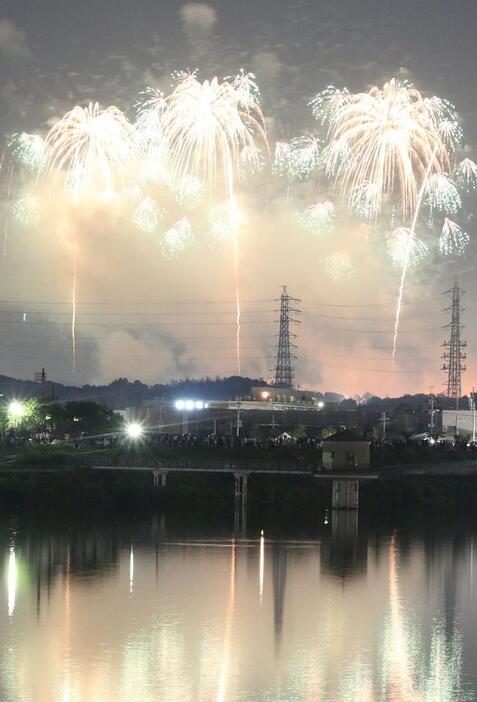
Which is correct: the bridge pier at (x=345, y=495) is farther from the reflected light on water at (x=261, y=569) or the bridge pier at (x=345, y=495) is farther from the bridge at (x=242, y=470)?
the reflected light on water at (x=261, y=569)

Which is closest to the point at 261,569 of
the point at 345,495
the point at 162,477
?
the point at 345,495

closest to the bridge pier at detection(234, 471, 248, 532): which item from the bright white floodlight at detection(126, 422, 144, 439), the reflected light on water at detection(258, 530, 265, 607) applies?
the reflected light on water at detection(258, 530, 265, 607)

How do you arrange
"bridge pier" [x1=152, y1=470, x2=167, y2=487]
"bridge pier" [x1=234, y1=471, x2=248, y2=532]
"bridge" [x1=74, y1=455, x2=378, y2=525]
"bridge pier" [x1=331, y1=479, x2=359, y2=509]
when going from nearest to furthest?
1. "bridge pier" [x1=234, y1=471, x2=248, y2=532]
2. "bridge" [x1=74, y1=455, x2=378, y2=525]
3. "bridge pier" [x1=331, y1=479, x2=359, y2=509]
4. "bridge pier" [x1=152, y1=470, x2=167, y2=487]

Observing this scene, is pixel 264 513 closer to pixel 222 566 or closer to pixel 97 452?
pixel 97 452

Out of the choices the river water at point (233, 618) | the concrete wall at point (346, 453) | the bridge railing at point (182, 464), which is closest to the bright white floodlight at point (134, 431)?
the bridge railing at point (182, 464)

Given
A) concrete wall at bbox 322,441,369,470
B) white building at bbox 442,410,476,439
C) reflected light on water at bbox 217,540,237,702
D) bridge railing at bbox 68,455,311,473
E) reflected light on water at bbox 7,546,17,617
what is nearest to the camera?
reflected light on water at bbox 217,540,237,702

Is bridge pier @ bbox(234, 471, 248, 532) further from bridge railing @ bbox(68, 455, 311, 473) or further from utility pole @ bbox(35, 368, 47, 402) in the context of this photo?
utility pole @ bbox(35, 368, 47, 402)
